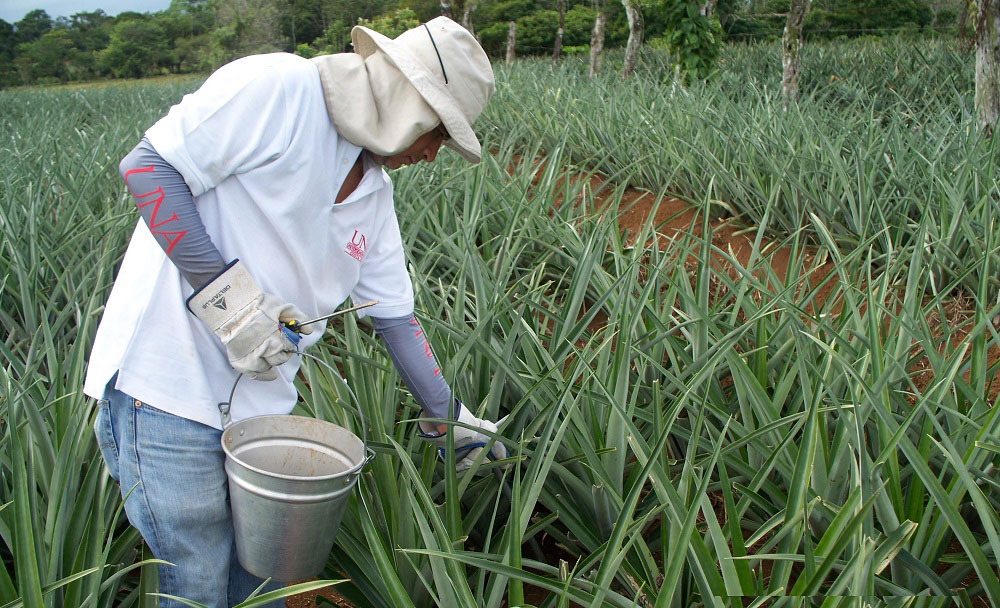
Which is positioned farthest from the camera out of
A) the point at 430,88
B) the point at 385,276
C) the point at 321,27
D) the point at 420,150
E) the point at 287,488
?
the point at 321,27

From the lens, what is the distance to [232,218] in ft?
3.64

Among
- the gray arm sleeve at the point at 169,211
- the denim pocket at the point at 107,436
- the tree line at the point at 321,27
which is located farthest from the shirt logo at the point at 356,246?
the tree line at the point at 321,27

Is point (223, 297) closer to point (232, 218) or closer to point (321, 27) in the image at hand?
point (232, 218)

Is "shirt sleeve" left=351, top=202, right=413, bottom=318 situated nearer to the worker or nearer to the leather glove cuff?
the worker

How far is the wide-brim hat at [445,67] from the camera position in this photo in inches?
43.4

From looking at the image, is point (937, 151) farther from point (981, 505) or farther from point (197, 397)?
point (197, 397)

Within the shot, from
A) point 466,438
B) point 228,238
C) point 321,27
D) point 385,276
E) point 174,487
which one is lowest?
point 321,27

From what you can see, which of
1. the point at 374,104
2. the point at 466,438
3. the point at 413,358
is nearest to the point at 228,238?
the point at 374,104

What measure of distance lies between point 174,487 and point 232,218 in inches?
14.9

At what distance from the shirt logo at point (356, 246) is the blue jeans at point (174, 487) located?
0.33 m

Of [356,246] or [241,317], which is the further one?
[356,246]

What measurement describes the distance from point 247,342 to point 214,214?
0.66 ft

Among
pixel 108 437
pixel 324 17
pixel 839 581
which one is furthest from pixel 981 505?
pixel 324 17

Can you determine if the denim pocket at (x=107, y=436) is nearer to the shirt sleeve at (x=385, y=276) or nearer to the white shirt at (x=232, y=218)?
the white shirt at (x=232, y=218)
